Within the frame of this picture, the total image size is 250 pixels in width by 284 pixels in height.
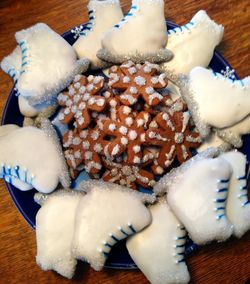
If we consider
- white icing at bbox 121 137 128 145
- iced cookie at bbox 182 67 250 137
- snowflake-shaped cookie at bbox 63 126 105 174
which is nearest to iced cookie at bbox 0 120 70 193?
snowflake-shaped cookie at bbox 63 126 105 174

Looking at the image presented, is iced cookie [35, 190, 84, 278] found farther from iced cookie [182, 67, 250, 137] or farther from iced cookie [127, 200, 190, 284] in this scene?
iced cookie [182, 67, 250, 137]

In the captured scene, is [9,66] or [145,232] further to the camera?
[9,66]

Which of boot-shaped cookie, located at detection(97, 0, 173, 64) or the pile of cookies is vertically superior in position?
boot-shaped cookie, located at detection(97, 0, 173, 64)

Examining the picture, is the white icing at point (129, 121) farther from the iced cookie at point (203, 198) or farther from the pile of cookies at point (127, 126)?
the iced cookie at point (203, 198)

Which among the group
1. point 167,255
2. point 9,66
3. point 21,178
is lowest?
point 167,255

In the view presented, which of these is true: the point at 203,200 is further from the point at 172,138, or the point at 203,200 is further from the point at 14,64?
the point at 14,64

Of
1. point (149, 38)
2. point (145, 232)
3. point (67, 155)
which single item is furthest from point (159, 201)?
Result: point (149, 38)

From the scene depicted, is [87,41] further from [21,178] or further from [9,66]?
[21,178]
